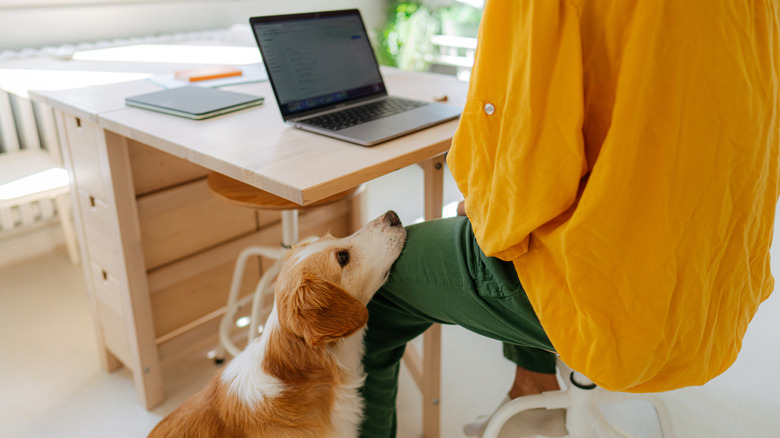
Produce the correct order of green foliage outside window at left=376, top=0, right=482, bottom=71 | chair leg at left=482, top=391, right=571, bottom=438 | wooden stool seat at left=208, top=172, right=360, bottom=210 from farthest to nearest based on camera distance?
green foliage outside window at left=376, top=0, right=482, bottom=71, wooden stool seat at left=208, top=172, right=360, bottom=210, chair leg at left=482, top=391, right=571, bottom=438

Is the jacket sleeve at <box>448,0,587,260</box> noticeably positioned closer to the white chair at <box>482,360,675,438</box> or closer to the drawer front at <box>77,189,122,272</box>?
the white chair at <box>482,360,675,438</box>

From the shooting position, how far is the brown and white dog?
3.23 ft

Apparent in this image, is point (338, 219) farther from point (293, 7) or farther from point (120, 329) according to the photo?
point (293, 7)

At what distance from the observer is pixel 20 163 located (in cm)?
208

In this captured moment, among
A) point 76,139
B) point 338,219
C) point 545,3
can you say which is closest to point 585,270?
point 545,3

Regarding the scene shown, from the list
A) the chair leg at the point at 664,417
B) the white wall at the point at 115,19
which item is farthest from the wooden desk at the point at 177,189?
the white wall at the point at 115,19

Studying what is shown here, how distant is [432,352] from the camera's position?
147cm

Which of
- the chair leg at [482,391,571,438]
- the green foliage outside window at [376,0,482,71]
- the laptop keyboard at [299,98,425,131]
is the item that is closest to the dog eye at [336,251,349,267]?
the laptop keyboard at [299,98,425,131]

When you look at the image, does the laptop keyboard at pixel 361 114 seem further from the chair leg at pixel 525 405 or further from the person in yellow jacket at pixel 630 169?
the chair leg at pixel 525 405

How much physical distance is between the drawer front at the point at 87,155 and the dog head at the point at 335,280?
26.1 inches

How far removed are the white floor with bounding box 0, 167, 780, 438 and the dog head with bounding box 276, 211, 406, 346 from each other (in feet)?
2.34

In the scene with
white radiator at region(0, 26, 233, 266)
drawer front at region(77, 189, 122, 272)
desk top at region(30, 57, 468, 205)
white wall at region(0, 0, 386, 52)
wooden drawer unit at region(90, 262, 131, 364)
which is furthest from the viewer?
white wall at region(0, 0, 386, 52)

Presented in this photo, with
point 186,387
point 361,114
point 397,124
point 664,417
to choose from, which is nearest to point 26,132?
point 186,387

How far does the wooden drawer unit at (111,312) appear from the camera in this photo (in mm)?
1644
